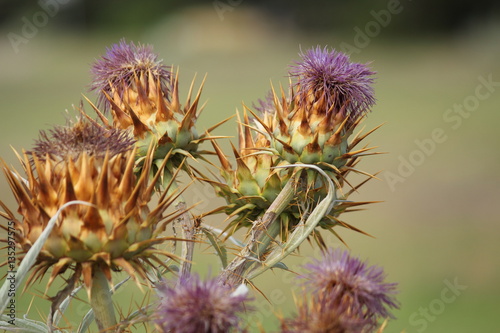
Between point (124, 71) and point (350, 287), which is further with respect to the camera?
point (124, 71)

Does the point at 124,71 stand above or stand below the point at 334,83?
above

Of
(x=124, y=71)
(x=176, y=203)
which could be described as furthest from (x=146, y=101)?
(x=176, y=203)

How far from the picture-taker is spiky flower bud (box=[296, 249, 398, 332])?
1690mm

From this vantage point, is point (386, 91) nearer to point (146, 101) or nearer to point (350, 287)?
point (146, 101)

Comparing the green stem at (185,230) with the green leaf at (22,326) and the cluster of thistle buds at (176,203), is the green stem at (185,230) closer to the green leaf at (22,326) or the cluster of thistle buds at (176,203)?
the cluster of thistle buds at (176,203)

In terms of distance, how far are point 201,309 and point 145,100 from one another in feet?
3.53

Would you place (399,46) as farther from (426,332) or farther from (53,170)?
(53,170)

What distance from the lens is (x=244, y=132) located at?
8.41 feet

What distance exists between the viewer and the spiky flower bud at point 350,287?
169cm

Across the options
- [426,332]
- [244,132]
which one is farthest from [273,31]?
[244,132]

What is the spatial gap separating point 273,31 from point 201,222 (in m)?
25.0

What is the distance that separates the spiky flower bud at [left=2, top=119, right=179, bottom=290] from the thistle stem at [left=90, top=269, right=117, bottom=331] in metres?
0.05

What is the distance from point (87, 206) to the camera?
180 cm

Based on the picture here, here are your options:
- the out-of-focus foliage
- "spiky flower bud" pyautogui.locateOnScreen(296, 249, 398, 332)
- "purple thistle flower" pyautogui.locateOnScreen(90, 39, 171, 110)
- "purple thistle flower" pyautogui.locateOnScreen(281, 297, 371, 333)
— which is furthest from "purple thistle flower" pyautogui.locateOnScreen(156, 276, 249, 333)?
the out-of-focus foliage
